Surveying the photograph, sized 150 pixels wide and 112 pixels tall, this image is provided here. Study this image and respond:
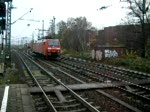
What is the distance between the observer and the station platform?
11.3 m

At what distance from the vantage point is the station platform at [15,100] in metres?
11.3

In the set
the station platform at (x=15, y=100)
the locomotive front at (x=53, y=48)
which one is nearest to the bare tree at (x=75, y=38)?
the locomotive front at (x=53, y=48)

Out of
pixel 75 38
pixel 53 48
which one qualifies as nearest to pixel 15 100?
pixel 53 48

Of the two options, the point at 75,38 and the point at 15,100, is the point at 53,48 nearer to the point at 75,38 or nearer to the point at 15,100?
the point at 75,38

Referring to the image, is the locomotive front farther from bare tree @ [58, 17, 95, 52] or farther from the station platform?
the station platform

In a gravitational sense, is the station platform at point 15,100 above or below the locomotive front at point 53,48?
below

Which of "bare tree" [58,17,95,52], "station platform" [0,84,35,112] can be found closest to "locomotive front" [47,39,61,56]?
"bare tree" [58,17,95,52]

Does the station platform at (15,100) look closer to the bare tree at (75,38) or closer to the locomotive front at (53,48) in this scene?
the locomotive front at (53,48)

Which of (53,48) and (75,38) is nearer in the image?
(53,48)

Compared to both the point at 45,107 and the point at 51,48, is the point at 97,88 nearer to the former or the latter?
the point at 45,107

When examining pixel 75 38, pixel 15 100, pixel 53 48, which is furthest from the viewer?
pixel 75 38

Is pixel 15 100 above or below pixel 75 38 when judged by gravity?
below

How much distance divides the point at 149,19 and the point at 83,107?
3324cm

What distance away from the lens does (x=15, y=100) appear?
12.9m
